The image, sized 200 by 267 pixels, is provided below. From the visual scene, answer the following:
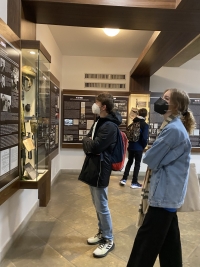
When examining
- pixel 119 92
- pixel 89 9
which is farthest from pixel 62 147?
pixel 89 9

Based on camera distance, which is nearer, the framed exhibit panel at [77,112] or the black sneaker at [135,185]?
the black sneaker at [135,185]

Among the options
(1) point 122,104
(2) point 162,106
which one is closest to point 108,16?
(2) point 162,106

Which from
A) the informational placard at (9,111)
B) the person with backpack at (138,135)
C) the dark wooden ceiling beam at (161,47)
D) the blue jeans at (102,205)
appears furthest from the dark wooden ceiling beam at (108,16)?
the person with backpack at (138,135)

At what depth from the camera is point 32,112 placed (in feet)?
7.40

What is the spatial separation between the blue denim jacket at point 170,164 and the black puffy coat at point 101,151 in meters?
0.57

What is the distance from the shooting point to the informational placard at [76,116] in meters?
5.04

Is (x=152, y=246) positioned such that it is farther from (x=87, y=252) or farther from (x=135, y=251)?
(x=87, y=252)

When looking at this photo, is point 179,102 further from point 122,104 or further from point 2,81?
point 122,104

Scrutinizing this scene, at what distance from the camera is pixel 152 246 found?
4.88 feet

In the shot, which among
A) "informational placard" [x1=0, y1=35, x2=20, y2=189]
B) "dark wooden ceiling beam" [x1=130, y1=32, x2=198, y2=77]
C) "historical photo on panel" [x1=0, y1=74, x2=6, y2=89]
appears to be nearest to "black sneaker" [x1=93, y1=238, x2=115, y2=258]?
"informational placard" [x1=0, y1=35, x2=20, y2=189]

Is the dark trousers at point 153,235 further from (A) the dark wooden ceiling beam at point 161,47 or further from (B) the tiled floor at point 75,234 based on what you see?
(A) the dark wooden ceiling beam at point 161,47

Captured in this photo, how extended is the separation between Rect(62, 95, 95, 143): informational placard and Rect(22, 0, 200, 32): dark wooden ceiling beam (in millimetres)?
2686

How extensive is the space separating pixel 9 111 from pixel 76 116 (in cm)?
334

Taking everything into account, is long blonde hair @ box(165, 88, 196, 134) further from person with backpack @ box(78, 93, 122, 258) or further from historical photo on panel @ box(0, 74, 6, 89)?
historical photo on panel @ box(0, 74, 6, 89)
